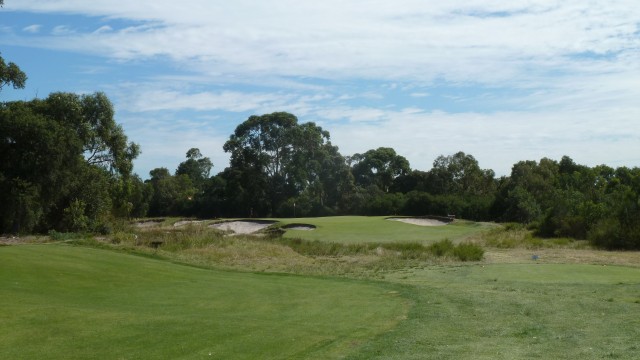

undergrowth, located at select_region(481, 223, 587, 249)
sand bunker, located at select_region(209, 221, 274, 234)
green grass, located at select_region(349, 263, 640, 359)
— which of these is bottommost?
green grass, located at select_region(349, 263, 640, 359)

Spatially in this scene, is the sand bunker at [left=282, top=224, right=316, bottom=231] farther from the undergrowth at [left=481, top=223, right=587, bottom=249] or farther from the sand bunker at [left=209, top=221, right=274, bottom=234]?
the undergrowth at [left=481, top=223, right=587, bottom=249]

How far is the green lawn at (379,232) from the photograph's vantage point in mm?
46375

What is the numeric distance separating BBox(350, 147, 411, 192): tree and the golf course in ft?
242

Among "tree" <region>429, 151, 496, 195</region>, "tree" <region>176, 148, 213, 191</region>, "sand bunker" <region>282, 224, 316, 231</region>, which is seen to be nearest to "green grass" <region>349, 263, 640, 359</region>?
"sand bunker" <region>282, 224, 316, 231</region>

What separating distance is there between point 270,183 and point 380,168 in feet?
68.8

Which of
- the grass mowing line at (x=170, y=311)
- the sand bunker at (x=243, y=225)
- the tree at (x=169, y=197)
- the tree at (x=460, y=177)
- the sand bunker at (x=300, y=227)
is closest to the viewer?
the grass mowing line at (x=170, y=311)

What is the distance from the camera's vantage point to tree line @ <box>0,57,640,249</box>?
44.4 m

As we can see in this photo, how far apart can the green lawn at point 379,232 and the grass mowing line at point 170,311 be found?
75.9 feet

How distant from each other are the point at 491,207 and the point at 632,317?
60.3 meters

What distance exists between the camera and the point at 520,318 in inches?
560

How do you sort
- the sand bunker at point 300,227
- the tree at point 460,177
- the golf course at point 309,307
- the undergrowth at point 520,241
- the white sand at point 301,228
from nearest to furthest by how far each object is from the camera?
the golf course at point 309,307 < the undergrowth at point 520,241 < the white sand at point 301,228 < the sand bunker at point 300,227 < the tree at point 460,177

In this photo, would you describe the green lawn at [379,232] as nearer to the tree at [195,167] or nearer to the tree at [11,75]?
the tree at [11,75]

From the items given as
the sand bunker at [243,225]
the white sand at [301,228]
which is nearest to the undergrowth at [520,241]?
the white sand at [301,228]

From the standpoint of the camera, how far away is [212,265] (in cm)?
2723
